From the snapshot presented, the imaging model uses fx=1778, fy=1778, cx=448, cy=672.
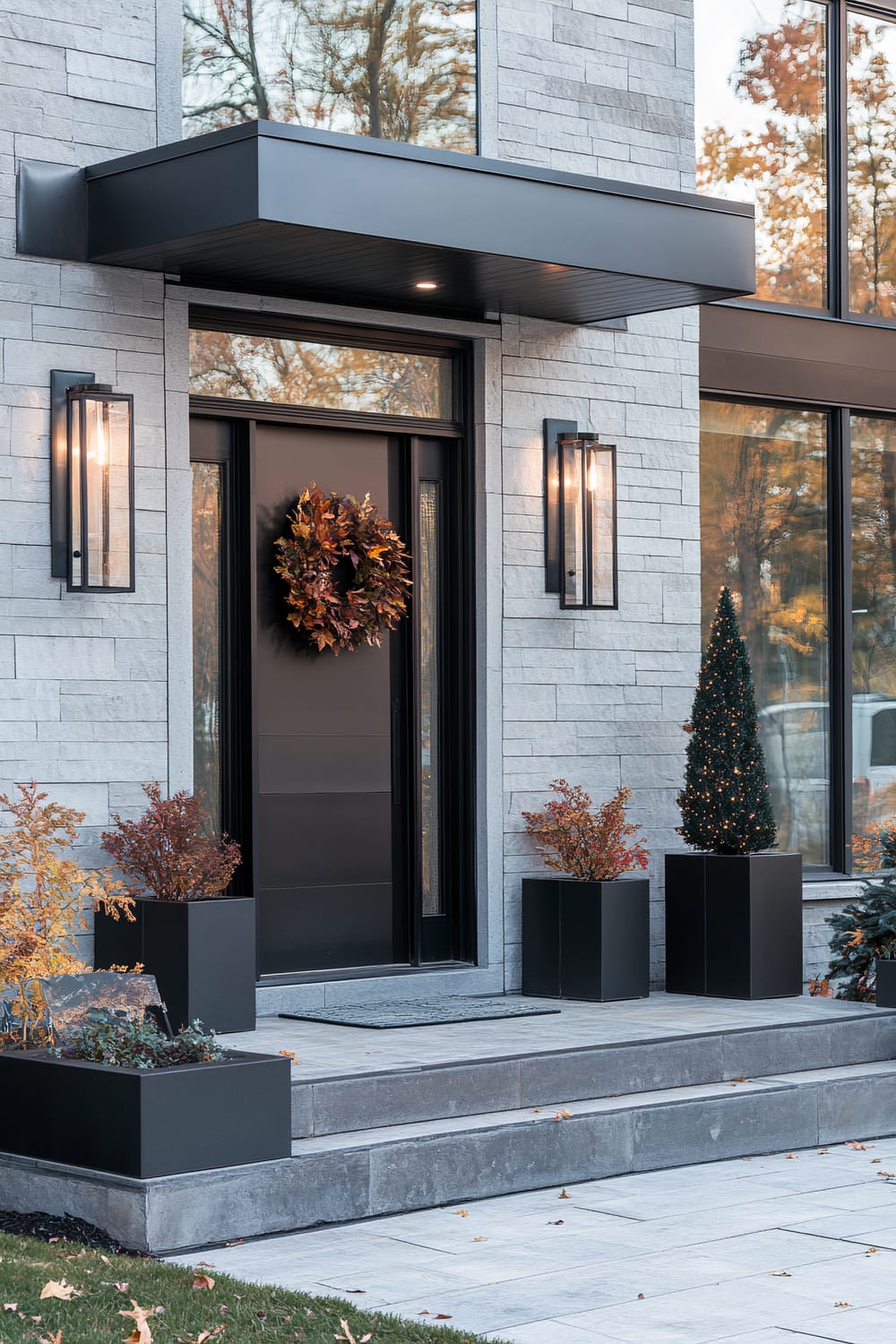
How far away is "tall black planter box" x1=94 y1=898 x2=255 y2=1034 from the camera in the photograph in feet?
23.6

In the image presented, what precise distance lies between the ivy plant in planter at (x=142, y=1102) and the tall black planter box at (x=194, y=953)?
3.64 ft

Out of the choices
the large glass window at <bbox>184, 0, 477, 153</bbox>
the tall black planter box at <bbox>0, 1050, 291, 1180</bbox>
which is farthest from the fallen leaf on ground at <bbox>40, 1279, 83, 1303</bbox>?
the large glass window at <bbox>184, 0, 477, 153</bbox>

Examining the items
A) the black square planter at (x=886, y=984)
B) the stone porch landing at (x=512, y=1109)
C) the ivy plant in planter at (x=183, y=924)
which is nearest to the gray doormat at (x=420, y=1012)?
the stone porch landing at (x=512, y=1109)

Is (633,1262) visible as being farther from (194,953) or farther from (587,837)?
(587,837)

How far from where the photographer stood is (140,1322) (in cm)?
448

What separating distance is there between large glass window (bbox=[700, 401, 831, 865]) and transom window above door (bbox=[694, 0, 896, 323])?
867 mm

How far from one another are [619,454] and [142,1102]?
5061 millimetres

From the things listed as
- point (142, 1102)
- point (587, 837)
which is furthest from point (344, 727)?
point (142, 1102)

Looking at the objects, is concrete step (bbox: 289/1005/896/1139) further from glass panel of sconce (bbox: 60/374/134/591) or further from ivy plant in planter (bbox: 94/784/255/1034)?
glass panel of sconce (bbox: 60/374/134/591)

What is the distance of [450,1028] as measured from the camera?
7.75 m

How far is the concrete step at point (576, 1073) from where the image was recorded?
6.41 m

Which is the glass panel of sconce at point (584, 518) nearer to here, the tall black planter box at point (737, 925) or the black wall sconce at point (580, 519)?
the black wall sconce at point (580, 519)

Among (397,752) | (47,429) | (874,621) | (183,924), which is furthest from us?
(874,621)

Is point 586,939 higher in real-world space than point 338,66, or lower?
lower
